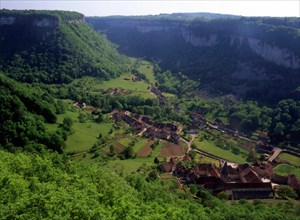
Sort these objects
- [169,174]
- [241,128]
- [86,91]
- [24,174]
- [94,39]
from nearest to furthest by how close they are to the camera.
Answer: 1. [24,174]
2. [169,174]
3. [241,128]
4. [86,91]
5. [94,39]

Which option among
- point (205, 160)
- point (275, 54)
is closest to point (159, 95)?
point (275, 54)

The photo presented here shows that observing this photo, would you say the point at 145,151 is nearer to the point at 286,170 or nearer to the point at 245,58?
the point at 286,170

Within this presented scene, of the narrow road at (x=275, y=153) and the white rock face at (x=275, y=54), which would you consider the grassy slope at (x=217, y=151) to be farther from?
the white rock face at (x=275, y=54)

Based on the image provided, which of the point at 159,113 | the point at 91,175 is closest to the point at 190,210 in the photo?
the point at 91,175

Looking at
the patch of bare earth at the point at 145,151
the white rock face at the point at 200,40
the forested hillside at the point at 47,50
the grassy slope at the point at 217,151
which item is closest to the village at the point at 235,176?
the grassy slope at the point at 217,151

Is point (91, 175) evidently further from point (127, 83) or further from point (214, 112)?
point (127, 83)
